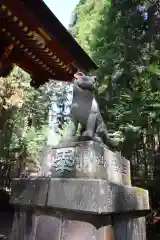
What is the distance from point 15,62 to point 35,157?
6839mm

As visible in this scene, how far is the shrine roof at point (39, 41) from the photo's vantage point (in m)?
3.23

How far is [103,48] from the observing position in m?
8.48

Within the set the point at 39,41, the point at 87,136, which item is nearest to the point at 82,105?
the point at 87,136

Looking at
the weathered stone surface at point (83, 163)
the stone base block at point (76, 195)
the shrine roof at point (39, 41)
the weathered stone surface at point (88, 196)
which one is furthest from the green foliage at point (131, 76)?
the weathered stone surface at point (88, 196)

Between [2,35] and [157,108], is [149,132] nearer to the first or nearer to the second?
[157,108]

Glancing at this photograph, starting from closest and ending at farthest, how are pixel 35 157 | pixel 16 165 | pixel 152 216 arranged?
pixel 152 216 < pixel 35 157 < pixel 16 165

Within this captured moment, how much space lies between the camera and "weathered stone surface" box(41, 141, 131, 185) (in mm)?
2535

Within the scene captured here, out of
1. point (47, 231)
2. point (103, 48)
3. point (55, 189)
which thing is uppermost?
point (103, 48)

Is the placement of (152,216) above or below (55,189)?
below

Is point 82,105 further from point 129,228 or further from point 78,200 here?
point 129,228

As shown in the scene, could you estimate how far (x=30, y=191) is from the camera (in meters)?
2.72

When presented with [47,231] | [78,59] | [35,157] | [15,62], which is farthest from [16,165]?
[47,231]

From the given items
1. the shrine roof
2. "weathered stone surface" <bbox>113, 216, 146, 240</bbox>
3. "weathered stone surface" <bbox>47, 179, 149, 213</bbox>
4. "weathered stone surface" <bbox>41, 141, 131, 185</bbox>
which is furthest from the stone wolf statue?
the shrine roof

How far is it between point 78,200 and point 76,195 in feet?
0.19
